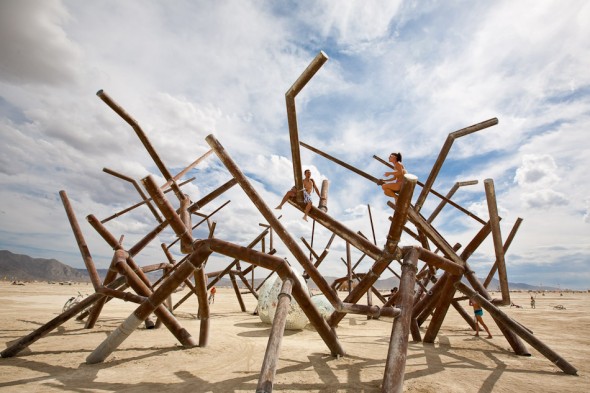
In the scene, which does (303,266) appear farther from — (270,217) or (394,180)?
(394,180)

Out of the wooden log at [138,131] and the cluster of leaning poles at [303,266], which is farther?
the wooden log at [138,131]

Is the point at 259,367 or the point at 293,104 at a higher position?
the point at 293,104

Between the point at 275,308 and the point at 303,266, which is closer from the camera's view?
the point at 303,266

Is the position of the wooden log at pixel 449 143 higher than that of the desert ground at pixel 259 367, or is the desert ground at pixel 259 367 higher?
the wooden log at pixel 449 143

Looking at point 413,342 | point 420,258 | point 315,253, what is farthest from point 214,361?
point 315,253

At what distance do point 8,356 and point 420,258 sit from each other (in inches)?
269

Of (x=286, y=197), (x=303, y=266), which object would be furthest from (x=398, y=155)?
(x=303, y=266)

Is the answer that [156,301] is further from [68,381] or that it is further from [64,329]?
[64,329]

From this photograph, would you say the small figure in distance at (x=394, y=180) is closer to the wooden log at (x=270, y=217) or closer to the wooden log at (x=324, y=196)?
the wooden log at (x=324, y=196)

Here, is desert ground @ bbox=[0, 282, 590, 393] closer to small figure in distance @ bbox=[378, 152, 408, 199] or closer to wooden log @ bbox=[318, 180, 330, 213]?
wooden log @ bbox=[318, 180, 330, 213]

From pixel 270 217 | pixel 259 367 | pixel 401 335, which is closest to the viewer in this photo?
pixel 401 335

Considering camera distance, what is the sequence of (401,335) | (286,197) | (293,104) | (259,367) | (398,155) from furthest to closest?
(398,155), (286,197), (259,367), (401,335), (293,104)

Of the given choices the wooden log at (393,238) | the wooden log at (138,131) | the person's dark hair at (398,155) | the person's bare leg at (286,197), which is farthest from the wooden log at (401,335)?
the wooden log at (138,131)

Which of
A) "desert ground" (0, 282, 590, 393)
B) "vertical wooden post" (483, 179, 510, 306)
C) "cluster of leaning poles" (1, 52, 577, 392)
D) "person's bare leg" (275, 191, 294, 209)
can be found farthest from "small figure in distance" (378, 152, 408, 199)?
"desert ground" (0, 282, 590, 393)
